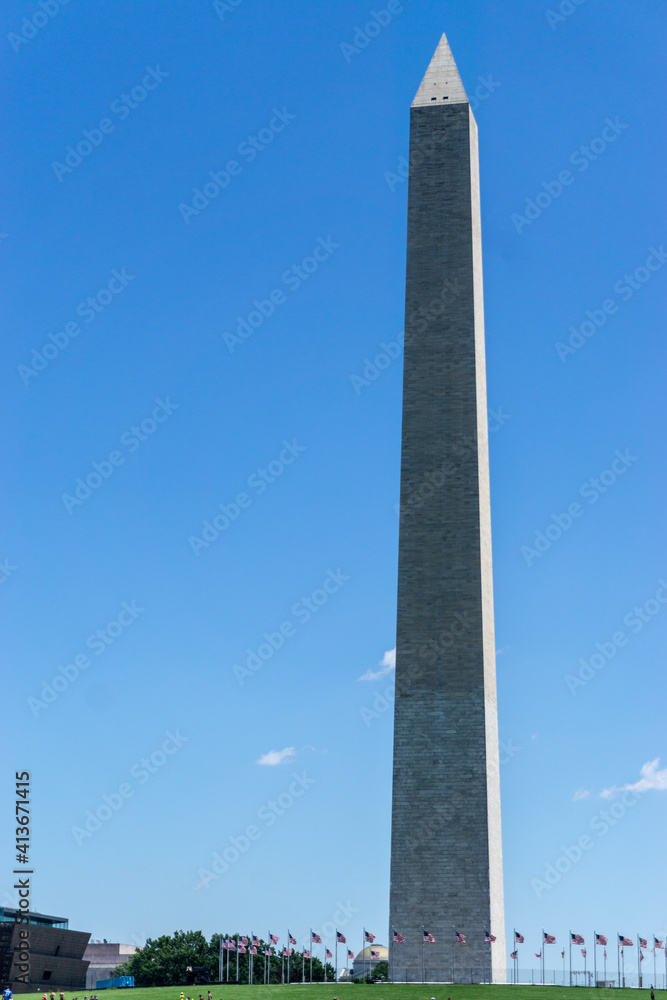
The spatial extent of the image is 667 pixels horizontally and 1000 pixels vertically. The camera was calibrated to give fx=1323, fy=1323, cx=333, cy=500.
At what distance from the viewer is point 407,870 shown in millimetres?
46938

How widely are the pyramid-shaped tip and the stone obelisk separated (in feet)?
0.30

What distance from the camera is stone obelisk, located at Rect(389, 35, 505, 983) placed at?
153ft

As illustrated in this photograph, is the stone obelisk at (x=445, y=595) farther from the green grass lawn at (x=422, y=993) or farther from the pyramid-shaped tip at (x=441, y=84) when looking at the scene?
the green grass lawn at (x=422, y=993)

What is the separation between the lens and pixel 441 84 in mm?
55719

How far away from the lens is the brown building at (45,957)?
75875mm

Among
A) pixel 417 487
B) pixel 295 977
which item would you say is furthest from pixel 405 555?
pixel 295 977

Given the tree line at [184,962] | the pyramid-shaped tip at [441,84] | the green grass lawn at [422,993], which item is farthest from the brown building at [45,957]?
the pyramid-shaped tip at [441,84]

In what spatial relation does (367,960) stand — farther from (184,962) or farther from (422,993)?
(422,993)

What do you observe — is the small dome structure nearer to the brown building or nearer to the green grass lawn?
the brown building

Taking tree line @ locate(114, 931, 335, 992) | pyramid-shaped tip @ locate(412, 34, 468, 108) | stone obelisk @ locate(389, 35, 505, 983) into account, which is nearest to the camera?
stone obelisk @ locate(389, 35, 505, 983)

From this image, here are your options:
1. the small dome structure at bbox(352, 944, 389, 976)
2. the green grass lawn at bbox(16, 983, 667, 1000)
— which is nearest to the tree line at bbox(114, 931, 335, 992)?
the small dome structure at bbox(352, 944, 389, 976)

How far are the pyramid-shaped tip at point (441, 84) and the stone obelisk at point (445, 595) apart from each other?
0.09 meters

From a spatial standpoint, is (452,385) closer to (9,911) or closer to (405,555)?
(405,555)

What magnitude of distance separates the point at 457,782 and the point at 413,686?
383 centimetres
